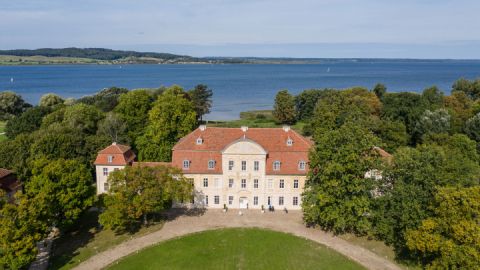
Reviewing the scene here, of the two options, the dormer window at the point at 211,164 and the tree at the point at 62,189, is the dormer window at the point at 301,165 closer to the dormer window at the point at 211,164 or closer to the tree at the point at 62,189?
the dormer window at the point at 211,164

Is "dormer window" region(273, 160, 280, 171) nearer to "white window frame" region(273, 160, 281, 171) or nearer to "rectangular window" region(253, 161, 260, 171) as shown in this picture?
"white window frame" region(273, 160, 281, 171)

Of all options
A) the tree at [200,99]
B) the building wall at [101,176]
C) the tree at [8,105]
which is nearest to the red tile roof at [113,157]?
the building wall at [101,176]

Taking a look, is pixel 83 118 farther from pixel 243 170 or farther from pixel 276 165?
pixel 276 165

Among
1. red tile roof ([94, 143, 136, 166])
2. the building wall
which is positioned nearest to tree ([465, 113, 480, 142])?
red tile roof ([94, 143, 136, 166])

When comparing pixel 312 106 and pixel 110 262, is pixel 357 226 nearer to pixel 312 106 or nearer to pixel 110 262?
pixel 110 262

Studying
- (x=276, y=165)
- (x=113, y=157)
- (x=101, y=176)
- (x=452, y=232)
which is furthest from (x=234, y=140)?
(x=452, y=232)

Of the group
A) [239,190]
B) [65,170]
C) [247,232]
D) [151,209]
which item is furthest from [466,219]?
[65,170]
